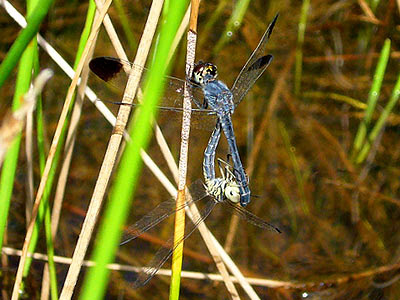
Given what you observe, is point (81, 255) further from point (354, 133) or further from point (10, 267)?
point (354, 133)

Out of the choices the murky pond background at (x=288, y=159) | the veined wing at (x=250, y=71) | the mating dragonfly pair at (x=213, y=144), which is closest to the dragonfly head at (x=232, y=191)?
the mating dragonfly pair at (x=213, y=144)

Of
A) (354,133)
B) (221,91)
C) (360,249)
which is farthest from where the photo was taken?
(354,133)

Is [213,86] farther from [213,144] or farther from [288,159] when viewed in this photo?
[288,159]

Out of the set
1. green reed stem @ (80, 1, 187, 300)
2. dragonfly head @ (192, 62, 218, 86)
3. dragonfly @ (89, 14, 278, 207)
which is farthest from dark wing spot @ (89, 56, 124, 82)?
green reed stem @ (80, 1, 187, 300)

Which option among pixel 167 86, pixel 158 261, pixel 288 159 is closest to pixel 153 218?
pixel 158 261

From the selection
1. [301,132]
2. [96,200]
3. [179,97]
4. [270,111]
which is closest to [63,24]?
[270,111]

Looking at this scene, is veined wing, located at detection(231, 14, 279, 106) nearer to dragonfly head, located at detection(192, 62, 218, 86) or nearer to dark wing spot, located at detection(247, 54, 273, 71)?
dark wing spot, located at detection(247, 54, 273, 71)
